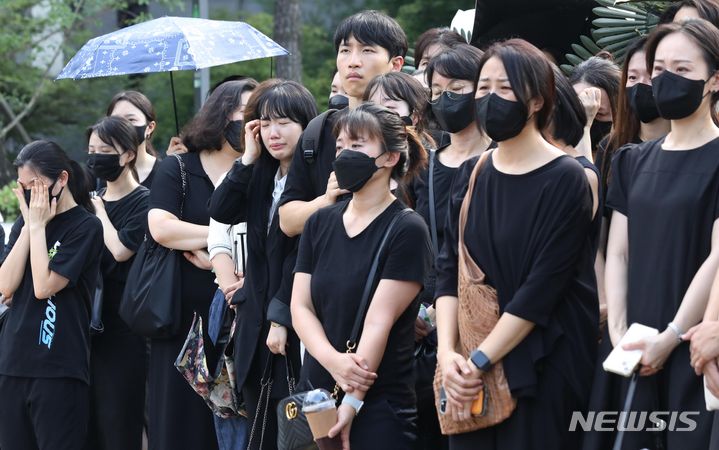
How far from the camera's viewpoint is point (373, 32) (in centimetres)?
611

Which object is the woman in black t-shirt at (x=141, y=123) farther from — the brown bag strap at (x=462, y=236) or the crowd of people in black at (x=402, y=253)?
the brown bag strap at (x=462, y=236)

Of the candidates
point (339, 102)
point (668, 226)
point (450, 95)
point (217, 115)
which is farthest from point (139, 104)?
point (668, 226)

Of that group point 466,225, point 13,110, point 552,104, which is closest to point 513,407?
point 466,225

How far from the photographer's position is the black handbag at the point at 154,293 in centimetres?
620

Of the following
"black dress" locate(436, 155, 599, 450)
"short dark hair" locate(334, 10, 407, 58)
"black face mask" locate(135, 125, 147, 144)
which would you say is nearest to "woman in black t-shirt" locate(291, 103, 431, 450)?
"black dress" locate(436, 155, 599, 450)

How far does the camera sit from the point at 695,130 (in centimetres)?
416

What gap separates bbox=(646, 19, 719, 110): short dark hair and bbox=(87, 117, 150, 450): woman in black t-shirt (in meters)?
3.53

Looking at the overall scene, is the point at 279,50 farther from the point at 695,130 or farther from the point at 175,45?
the point at 695,130

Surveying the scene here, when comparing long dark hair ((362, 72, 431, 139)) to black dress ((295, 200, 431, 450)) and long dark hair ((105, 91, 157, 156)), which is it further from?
long dark hair ((105, 91, 157, 156))

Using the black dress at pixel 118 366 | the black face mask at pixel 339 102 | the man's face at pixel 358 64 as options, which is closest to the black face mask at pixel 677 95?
the man's face at pixel 358 64

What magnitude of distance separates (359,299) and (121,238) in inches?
96.5

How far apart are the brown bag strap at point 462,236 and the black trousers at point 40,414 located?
2.93m

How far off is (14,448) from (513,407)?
3.35m

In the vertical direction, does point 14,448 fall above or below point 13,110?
above
